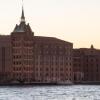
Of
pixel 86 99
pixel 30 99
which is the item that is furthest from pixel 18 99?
pixel 86 99

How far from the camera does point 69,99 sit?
91.7m

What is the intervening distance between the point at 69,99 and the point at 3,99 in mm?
8688

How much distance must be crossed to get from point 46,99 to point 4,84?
108 metres

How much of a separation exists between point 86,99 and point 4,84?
110m

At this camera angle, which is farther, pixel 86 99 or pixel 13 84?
pixel 13 84

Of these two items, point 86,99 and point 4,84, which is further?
point 4,84

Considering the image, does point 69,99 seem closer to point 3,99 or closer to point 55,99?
point 55,99

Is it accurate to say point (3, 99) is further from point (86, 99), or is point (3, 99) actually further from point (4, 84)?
point (4, 84)

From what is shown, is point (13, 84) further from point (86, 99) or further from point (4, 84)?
point (86, 99)

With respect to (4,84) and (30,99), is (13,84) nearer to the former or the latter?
(4,84)

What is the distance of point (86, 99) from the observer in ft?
299

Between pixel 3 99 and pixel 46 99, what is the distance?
567 centimetres

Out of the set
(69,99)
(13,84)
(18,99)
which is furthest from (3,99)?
(13,84)

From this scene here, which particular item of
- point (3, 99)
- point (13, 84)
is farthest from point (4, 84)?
point (3, 99)
